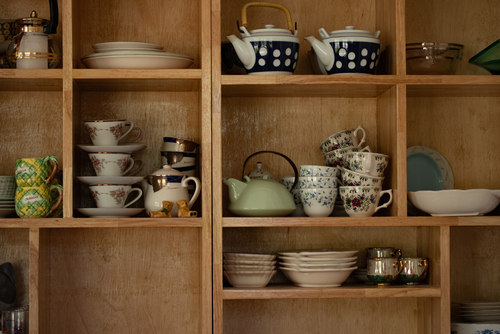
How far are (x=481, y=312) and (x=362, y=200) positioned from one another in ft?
1.90

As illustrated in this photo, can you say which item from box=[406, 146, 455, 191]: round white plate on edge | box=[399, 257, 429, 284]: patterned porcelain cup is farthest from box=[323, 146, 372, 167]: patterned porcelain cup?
box=[399, 257, 429, 284]: patterned porcelain cup

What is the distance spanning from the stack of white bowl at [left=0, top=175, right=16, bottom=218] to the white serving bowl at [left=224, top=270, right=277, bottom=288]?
0.66m

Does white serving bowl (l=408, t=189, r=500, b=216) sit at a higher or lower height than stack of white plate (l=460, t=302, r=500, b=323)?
higher

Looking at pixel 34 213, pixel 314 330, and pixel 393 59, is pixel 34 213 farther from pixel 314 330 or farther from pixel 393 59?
pixel 393 59

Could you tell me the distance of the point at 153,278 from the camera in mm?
1742

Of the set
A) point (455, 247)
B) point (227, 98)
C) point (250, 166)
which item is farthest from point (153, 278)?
point (455, 247)

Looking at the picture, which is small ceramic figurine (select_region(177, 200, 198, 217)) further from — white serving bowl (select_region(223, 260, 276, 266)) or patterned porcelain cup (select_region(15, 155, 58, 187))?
patterned porcelain cup (select_region(15, 155, 58, 187))

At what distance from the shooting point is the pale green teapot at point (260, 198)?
→ 1.50 metres

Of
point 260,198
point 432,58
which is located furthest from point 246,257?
point 432,58

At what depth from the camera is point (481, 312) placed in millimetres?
1670

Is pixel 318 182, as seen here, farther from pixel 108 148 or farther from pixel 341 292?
pixel 108 148

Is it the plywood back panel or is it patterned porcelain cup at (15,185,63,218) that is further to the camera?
the plywood back panel

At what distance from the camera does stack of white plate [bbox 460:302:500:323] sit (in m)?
1.67

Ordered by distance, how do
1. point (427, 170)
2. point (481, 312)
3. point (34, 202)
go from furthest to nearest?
point (427, 170) < point (481, 312) < point (34, 202)
